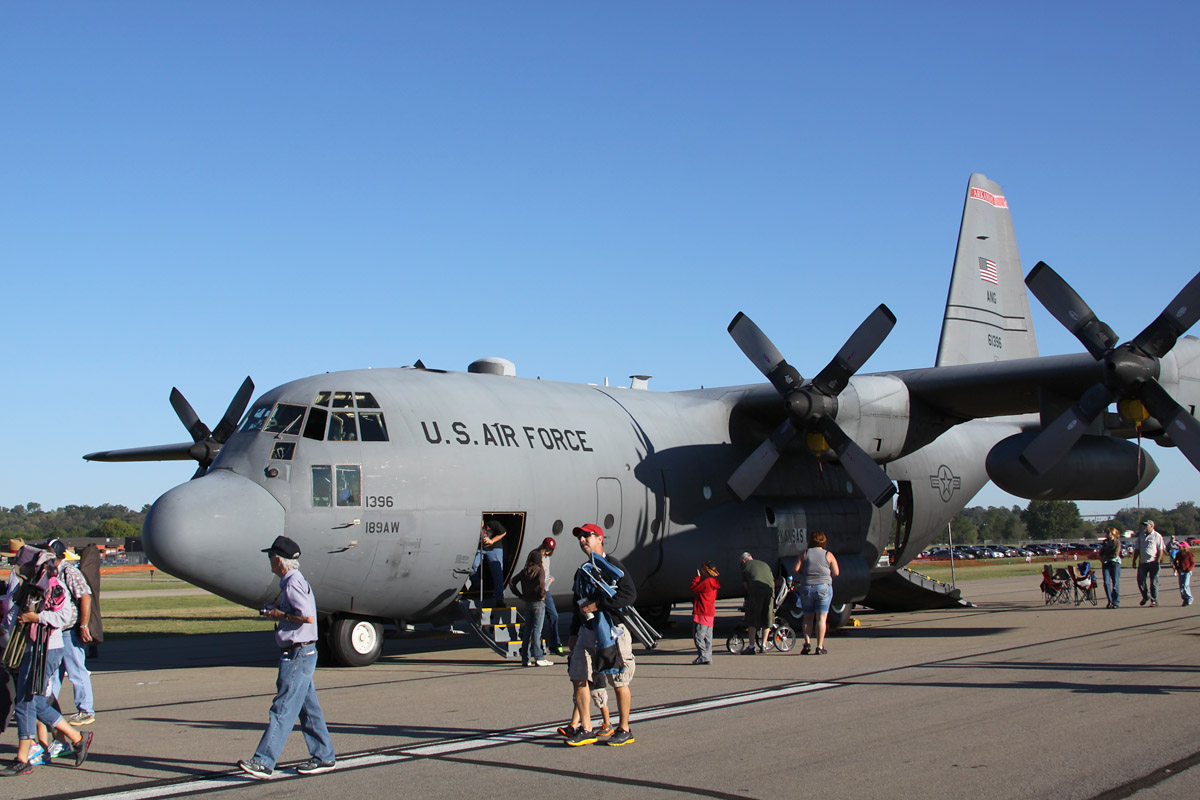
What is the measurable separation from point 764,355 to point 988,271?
10253 mm

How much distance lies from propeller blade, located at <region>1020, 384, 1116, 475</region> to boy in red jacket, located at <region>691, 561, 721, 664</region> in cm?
537

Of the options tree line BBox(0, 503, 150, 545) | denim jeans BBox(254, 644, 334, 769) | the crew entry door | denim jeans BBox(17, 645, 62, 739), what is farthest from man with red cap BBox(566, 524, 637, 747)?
tree line BBox(0, 503, 150, 545)

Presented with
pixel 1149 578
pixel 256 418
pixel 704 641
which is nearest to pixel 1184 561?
pixel 1149 578

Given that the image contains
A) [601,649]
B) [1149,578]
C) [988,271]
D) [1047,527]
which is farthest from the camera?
[1047,527]

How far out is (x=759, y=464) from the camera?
16562 mm

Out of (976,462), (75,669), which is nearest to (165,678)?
(75,669)

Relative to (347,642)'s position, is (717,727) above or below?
below

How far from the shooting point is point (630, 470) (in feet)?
52.6

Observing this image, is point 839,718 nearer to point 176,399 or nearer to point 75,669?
point 75,669

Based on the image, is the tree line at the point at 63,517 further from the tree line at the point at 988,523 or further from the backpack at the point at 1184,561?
the backpack at the point at 1184,561

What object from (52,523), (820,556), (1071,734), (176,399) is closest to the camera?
(1071,734)

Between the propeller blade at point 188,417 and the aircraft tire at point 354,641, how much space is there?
6.36 meters

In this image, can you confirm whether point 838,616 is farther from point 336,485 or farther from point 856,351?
point 336,485

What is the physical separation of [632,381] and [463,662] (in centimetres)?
717
